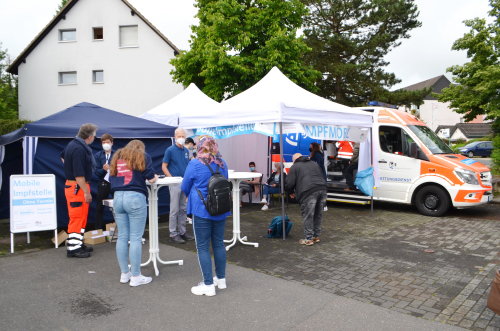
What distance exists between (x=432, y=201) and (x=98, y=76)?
872 inches

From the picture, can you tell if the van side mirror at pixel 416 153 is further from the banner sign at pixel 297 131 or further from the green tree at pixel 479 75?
the green tree at pixel 479 75

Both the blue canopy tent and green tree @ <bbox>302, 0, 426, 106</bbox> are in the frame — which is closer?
the blue canopy tent

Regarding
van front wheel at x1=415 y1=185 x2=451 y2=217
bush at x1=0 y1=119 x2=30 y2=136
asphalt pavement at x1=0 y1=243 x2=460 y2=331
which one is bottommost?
asphalt pavement at x1=0 y1=243 x2=460 y2=331

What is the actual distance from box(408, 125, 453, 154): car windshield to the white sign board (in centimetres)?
826

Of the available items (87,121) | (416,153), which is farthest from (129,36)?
(416,153)

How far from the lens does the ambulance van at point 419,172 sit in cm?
928

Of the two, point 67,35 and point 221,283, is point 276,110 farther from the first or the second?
point 67,35

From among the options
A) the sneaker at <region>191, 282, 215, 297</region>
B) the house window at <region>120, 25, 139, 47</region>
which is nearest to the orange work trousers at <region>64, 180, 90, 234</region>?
the sneaker at <region>191, 282, 215, 297</region>

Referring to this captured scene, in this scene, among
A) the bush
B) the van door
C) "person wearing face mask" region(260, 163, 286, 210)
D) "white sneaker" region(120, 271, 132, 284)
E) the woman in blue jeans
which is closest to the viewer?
the woman in blue jeans

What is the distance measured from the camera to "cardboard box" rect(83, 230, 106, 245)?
6.95m

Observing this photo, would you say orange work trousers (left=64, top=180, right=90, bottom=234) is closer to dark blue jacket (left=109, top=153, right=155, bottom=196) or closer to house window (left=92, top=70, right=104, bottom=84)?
dark blue jacket (left=109, top=153, right=155, bottom=196)

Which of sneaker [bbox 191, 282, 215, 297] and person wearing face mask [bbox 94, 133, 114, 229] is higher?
person wearing face mask [bbox 94, 133, 114, 229]

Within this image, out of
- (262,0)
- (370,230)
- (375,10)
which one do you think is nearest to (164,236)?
(370,230)

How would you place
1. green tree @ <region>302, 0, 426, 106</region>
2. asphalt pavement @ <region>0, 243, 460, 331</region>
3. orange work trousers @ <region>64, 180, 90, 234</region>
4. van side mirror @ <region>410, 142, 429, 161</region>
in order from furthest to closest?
green tree @ <region>302, 0, 426, 106</region>
van side mirror @ <region>410, 142, 429, 161</region>
orange work trousers @ <region>64, 180, 90, 234</region>
asphalt pavement @ <region>0, 243, 460, 331</region>
